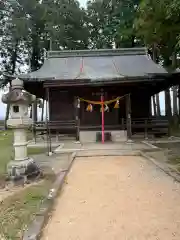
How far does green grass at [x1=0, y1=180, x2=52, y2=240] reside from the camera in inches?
124

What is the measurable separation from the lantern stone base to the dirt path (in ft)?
2.97

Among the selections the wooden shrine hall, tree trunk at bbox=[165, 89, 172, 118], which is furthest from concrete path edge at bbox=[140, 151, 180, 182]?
tree trunk at bbox=[165, 89, 172, 118]

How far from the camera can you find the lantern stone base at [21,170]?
549 centimetres

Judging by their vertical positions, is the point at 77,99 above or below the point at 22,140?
above

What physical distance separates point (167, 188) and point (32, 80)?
9429mm

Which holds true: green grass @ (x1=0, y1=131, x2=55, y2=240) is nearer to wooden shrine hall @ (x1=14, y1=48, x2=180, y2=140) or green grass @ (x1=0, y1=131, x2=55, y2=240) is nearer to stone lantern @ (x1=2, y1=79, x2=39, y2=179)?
stone lantern @ (x1=2, y1=79, x2=39, y2=179)

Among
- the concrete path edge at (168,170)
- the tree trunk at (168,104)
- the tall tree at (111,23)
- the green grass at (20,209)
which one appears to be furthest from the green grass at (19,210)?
the tree trunk at (168,104)

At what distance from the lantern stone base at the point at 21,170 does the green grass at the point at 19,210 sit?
52 cm

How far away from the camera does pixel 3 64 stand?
3097cm

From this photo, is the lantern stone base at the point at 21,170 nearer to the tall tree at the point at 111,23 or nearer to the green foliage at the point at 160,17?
the green foliage at the point at 160,17

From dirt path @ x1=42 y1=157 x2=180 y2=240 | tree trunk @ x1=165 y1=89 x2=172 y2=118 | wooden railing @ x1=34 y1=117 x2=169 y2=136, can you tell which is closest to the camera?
dirt path @ x1=42 y1=157 x2=180 y2=240

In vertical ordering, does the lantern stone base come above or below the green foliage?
below

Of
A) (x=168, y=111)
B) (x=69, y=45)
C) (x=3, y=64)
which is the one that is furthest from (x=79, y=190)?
(x=3, y=64)

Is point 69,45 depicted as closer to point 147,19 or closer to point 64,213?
point 147,19
